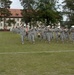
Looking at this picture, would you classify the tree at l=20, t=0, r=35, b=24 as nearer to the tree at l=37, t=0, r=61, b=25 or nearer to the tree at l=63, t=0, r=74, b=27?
the tree at l=37, t=0, r=61, b=25

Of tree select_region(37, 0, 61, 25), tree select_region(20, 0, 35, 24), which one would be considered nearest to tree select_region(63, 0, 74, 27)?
tree select_region(37, 0, 61, 25)

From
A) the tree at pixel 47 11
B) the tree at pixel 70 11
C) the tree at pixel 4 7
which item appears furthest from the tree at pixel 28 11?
the tree at pixel 70 11

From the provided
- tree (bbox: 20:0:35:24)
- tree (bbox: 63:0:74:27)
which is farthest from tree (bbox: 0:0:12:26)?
tree (bbox: 63:0:74:27)

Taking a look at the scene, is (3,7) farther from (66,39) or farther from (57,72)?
(57,72)

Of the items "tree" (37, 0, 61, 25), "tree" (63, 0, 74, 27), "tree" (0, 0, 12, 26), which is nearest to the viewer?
"tree" (63, 0, 74, 27)

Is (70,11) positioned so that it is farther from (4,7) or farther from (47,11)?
(4,7)

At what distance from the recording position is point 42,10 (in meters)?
92.7

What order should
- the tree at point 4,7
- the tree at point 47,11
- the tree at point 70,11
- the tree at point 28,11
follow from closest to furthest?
1. the tree at point 70,11
2. the tree at point 47,11
3. the tree at point 28,11
4. the tree at point 4,7

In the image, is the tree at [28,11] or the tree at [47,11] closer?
the tree at [47,11]

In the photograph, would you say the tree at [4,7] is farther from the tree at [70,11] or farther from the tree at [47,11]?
the tree at [70,11]

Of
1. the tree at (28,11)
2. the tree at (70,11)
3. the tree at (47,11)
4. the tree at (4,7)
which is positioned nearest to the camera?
the tree at (70,11)

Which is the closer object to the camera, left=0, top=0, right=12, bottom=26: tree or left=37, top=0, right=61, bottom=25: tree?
left=37, top=0, right=61, bottom=25: tree

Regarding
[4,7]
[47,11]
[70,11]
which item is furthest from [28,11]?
[70,11]

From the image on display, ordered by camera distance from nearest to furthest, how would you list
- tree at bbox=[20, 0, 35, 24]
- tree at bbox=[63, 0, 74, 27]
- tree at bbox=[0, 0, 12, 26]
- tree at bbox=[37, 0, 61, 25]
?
tree at bbox=[63, 0, 74, 27] → tree at bbox=[37, 0, 61, 25] → tree at bbox=[20, 0, 35, 24] → tree at bbox=[0, 0, 12, 26]
